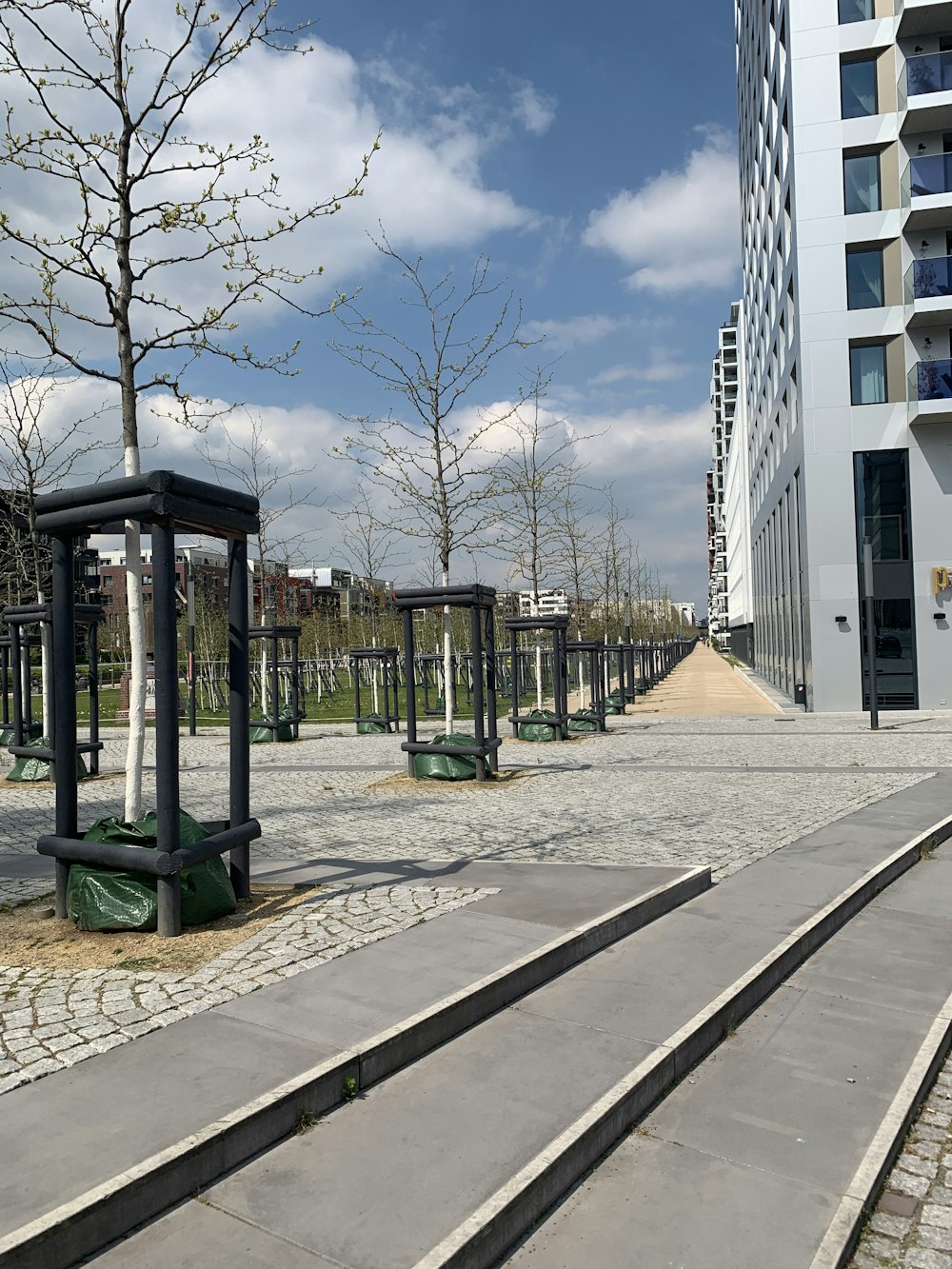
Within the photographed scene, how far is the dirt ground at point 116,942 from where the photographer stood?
16.5 feet

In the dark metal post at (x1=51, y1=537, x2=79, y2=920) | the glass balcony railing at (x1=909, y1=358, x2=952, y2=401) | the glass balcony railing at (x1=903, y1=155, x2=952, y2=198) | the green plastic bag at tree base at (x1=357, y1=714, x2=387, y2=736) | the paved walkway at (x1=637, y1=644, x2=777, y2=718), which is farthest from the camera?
the paved walkway at (x1=637, y1=644, x2=777, y2=718)

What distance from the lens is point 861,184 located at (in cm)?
2703

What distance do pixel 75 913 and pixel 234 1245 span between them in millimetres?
3387

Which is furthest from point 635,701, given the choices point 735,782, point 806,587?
point 735,782

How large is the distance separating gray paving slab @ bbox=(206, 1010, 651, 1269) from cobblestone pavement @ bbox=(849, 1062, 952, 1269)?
1.00m

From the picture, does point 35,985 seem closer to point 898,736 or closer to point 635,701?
point 898,736

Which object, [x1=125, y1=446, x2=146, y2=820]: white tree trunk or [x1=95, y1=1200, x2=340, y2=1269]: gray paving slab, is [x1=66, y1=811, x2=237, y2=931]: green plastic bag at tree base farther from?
[x1=95, y1=1200, x2=340, y2=1269]: gray paving slab

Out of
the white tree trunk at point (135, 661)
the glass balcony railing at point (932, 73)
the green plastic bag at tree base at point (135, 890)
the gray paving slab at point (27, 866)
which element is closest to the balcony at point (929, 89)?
the glass balcony railing at point (932, 73)

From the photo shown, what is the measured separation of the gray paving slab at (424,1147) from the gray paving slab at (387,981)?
0.28 meters

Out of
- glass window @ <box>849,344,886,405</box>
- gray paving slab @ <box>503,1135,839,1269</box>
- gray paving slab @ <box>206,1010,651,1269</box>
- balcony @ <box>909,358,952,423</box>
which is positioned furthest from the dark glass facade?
gray paving slab @ <box>503,1135,839,1269</box>

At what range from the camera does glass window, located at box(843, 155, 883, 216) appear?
2684cm

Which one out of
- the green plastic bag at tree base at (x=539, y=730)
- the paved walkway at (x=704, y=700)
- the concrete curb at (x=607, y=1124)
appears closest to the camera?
the concrete curb at (x=607, y=1124)

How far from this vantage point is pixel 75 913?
18.6ft

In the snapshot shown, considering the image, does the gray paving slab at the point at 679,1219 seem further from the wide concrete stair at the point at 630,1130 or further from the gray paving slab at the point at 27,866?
the gray paving slab at the point at 27,866
